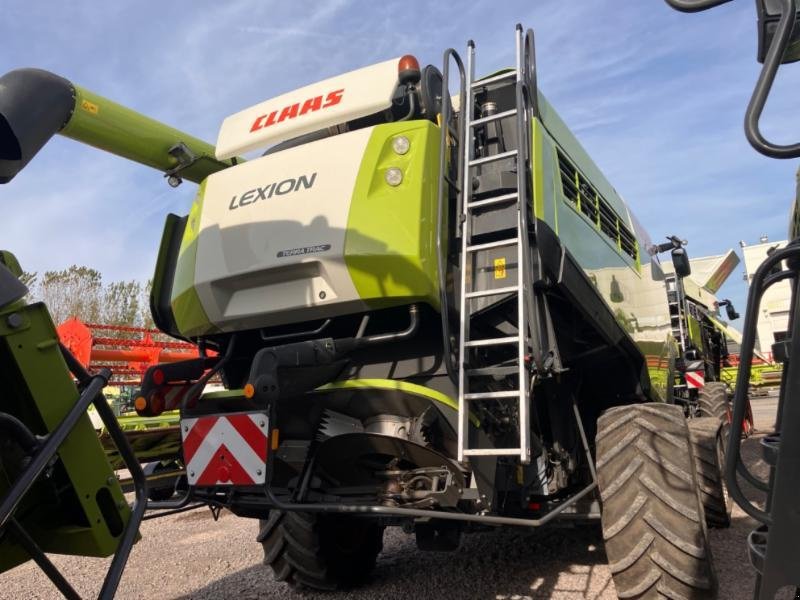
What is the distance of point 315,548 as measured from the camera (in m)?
4.12

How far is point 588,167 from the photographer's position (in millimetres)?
4516

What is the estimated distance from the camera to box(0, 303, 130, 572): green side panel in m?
2.15

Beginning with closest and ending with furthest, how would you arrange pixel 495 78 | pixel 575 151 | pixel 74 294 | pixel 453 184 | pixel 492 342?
pixel 492 342 → pixel 453 184 → pixel 495 78 → pixel 575 151 → pixel 74 294

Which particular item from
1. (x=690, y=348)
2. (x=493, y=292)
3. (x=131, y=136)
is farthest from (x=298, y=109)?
(x=690, y=348)

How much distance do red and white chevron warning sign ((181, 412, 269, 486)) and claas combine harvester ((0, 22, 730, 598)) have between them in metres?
0.01

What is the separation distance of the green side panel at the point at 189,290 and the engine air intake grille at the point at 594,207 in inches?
82.5

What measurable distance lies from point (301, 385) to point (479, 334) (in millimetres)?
956

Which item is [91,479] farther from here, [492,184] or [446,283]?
[492,184]

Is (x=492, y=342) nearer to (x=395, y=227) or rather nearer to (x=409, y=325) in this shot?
(x=409, y=325)

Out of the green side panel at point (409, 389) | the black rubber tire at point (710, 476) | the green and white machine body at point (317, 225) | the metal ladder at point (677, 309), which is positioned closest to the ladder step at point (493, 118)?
the green and white machine body at point (317, 225)

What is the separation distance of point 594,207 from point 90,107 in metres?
3.27

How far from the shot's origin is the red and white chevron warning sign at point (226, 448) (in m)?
3.05

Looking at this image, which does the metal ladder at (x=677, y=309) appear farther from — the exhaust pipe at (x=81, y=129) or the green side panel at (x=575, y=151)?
the exhaust pipe at (x=81, y=129)

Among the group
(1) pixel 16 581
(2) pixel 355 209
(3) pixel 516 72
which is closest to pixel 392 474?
(2) pixel 355 209
